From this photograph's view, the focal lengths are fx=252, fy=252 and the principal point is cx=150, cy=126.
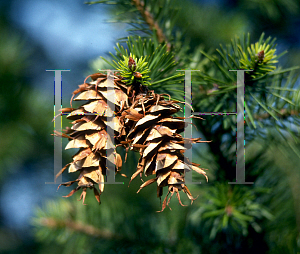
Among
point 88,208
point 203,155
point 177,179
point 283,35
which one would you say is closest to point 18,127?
point 88,208

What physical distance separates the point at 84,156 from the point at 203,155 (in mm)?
315

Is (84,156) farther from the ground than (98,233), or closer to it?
farther from the ground

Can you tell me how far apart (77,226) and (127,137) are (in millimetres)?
415

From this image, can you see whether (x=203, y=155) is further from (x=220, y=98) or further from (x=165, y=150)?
(x=165, y=150)

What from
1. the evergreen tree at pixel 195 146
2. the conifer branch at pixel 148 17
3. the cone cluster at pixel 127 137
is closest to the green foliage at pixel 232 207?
the evergreen tree at pixel 195 146

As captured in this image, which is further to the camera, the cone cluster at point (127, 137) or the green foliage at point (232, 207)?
the green foliage at point (232, 207)

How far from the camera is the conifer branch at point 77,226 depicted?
63 centimetres

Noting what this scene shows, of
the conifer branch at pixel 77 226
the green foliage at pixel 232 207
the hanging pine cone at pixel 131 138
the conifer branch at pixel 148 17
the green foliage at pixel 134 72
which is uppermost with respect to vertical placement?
the conifer branch at pixel 148 17

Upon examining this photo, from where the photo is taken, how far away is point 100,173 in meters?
0.33

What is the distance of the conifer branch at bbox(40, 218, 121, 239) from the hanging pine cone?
35cm

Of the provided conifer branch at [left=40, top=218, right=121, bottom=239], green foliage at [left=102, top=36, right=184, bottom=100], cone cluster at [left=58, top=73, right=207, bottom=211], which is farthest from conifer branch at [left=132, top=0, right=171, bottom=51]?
conifer branch at [left=40, top=218, right=121, bottom=239]

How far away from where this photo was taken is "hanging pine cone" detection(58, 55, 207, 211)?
31cm

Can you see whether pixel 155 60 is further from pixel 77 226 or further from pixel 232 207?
pixel 77 226

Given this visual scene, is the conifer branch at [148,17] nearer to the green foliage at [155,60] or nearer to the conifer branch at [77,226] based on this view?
the green foliage at [155,60]
